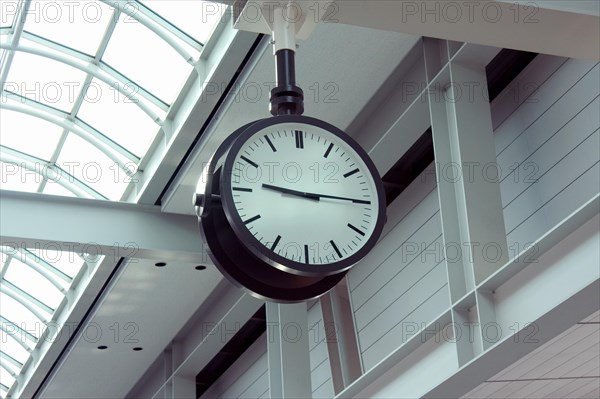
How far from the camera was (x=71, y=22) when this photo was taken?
11.9 m

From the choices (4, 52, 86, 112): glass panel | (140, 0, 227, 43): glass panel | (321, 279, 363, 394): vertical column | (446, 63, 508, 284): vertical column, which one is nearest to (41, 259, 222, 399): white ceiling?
(321, 279, 363, 394): vertical column

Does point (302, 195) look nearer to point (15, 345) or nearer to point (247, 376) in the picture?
point (247, 376)

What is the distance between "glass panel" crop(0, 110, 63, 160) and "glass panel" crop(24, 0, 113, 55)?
5.46ft

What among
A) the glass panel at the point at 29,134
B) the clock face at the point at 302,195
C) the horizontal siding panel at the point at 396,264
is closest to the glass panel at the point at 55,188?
the glass panel at the point at 29,134

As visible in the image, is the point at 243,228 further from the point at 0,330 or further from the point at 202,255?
the point at 0,330

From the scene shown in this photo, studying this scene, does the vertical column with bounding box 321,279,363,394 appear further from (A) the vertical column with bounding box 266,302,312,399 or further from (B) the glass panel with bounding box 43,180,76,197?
(B) the glass panel with bounding box 43,180,76,197

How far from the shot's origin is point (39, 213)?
12227mm

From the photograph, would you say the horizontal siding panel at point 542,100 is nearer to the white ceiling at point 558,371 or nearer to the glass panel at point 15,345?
the white ceiling at point 558,371

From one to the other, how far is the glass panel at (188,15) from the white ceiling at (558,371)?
4.98 metres

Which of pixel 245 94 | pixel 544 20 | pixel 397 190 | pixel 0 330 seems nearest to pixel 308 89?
pixel 245 94

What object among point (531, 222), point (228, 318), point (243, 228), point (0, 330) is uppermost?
point (0, 330)

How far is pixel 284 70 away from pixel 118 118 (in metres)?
8.03

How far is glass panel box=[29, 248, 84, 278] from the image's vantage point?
624 inches

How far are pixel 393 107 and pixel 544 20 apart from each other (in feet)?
16.2
